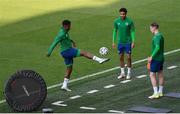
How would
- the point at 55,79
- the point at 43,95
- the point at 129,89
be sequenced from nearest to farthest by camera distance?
the point at 43,95
the point at 129,89
the point at 55,79

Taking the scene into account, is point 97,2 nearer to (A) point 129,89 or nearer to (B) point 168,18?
(B) point 168,18

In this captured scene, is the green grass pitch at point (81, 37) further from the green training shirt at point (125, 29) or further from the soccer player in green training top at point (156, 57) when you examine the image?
the green training shirt at point (125, 29)

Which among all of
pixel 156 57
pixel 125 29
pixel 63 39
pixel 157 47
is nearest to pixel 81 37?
pixel 125 29

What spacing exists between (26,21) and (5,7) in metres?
4.93

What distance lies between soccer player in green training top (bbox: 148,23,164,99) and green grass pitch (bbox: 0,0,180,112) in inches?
16.1

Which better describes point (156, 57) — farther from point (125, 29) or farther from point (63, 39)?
point (63, 39)

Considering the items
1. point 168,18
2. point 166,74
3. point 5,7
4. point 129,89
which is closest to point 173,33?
point 168,18

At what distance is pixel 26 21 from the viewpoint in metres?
30.2

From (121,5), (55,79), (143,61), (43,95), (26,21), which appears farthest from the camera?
(121,5)

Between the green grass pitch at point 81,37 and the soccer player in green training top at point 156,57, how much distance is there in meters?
0.41

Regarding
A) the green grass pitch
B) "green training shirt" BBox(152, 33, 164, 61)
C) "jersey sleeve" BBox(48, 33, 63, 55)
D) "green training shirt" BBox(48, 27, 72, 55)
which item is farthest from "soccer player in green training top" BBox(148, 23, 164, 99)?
"jersey sleeve" BBox(48, 33, 63, 55)

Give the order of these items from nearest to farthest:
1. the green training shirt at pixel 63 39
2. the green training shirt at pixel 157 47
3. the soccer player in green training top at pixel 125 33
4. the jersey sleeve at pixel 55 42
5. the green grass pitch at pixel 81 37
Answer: the green training shirt at pixel 157 47 < the jersey sleeve at pixel 55 42 < the green training shirt at pixel 63 39 < the green grass pitch at pixel 81 37 < the soccer player in green training top at pixel 125 33

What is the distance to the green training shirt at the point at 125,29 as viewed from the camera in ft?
61.3

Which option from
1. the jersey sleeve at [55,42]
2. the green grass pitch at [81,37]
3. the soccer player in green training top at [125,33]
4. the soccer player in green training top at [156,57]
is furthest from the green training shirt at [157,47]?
the jersey sleeve at [55,42]
